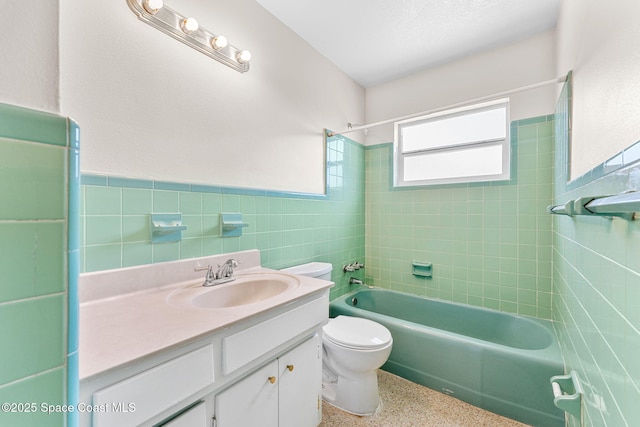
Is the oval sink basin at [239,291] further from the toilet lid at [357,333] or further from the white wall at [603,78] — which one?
the white wall at [603,78]

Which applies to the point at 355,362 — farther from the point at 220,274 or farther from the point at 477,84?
the point at 477,84

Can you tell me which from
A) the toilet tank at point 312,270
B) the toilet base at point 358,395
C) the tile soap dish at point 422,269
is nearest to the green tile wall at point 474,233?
the tile soap dish at point 422,269

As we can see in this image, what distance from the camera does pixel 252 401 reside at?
3.13 feet

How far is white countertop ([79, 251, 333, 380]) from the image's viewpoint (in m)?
0.64

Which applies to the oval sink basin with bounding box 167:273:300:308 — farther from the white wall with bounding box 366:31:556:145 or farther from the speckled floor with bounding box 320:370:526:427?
the white wall with bounding box 366:31:556:145

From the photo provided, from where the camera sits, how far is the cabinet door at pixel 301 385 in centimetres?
110

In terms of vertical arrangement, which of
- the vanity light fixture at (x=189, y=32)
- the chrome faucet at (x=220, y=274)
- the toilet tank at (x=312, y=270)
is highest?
the vanity light fixture at (x=189, y=32)

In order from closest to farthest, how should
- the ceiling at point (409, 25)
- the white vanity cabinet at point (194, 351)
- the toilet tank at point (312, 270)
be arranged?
the white vanity cabinet at point (194, 351) < the ceiling at point (409, 25) < the toilet tank at point (312, 270)

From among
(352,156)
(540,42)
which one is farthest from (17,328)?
(540,42)

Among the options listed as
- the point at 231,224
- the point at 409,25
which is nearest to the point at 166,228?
the point at 231,224

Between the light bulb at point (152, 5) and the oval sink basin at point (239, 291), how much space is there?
1292mm

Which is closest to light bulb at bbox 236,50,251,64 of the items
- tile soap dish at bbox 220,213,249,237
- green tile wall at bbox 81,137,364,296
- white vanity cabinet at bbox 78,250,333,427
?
green tile wall at bbox 81,137,364,296

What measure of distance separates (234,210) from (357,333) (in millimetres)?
1104

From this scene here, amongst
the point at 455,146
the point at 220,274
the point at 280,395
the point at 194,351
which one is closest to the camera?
the point at 194,351
